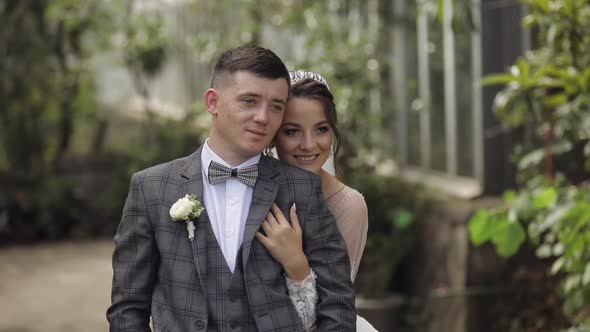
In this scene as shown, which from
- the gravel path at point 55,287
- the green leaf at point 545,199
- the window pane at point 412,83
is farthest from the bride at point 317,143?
the window pane at point 412,83

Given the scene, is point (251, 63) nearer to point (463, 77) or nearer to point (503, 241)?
point (503, 241)

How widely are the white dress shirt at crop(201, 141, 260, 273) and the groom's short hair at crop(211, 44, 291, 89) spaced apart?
208mm

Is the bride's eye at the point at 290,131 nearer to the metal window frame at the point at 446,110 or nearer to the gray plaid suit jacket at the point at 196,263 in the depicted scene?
the gray plaid suit jacket at the point at 196,263

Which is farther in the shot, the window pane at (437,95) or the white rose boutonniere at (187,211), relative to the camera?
the window pane at (437,95)

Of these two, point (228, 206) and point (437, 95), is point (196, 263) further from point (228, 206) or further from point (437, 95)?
point (437, 95)

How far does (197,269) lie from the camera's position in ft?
7.34

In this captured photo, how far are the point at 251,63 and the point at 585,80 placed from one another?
2.10 meters

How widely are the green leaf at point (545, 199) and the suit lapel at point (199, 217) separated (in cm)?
200

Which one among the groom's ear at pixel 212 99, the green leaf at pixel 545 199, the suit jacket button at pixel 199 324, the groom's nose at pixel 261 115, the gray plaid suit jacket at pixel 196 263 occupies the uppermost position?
the groom's ear at pixel 212 99

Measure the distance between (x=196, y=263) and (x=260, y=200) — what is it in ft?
0.75

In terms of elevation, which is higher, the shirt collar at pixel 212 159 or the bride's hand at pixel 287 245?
the shirt collar at pixel 212 159

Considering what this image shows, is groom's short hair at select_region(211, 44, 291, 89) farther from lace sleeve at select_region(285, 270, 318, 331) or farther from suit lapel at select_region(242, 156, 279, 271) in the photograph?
lace sleeve at select_region(285, 270, 318, 331)

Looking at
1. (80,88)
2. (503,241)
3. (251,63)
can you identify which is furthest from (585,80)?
(80,88)

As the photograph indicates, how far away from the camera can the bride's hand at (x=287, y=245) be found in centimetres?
226
